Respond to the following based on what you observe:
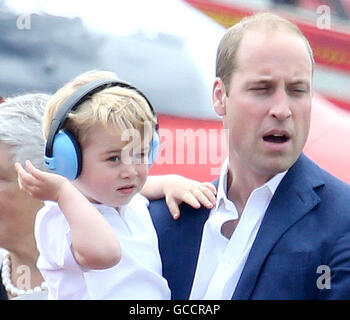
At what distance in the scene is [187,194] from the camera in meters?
1.64

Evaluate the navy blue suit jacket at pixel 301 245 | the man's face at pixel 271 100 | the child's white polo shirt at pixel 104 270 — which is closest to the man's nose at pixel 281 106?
the man's face at pixel 271 100

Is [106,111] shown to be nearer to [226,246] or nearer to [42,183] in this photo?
[42,183]

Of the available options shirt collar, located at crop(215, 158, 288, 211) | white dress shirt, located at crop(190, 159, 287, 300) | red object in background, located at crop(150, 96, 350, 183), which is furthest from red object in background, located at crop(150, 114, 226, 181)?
white dress shirt, located at crop(190, 159, 287, 300)

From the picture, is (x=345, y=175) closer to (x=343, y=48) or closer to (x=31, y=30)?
(x=343, y=48)

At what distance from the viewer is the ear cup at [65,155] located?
1470 millimetres

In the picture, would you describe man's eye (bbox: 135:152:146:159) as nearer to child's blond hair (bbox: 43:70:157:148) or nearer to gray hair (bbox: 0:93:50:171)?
child's blond hair (bbox: 43:70:157:148)

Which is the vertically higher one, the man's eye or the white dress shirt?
the man's eye

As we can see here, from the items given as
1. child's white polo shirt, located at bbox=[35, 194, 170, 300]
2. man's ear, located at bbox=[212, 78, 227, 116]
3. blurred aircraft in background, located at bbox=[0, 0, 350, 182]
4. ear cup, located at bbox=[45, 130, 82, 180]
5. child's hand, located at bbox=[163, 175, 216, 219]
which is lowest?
child's white polo shirt, located at bbox=[35, 194, 170, 300]

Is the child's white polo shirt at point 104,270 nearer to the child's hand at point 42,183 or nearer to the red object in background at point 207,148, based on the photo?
the child's hand at point 42,183

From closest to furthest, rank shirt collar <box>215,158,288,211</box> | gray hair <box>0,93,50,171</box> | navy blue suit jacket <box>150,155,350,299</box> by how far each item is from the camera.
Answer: navy blue suit jacket <box>150,155,350,299</box> < shirt collar <box>215,158,288,211</box> < gray hair <box>0,93,50,171</box>

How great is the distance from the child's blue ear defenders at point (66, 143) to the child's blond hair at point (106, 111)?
0.5 inches

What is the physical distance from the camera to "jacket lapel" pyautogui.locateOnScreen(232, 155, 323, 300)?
4.81ft

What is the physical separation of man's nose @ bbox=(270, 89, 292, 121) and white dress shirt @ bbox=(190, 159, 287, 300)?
0.14m

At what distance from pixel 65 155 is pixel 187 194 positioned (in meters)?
0.30
